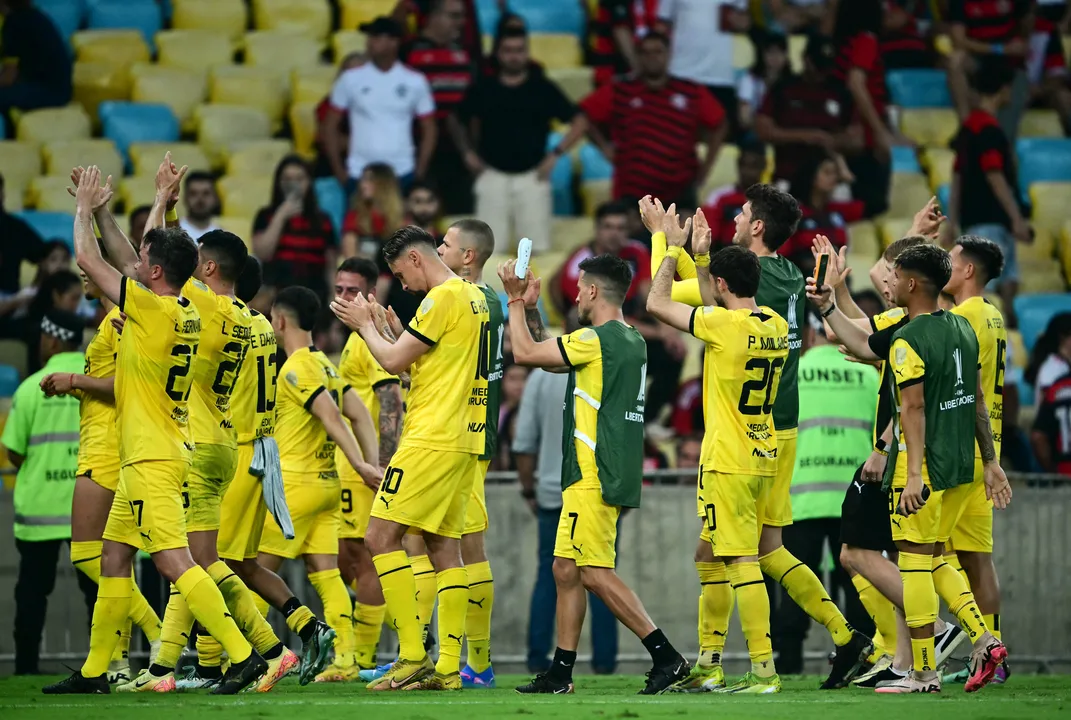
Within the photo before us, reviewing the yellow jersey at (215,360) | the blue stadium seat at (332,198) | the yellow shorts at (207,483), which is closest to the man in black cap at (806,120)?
the blue stadium seat at (332,198)

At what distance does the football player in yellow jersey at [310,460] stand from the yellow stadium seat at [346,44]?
8.97 metres

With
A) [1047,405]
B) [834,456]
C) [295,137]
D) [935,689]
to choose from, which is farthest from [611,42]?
[935,689]

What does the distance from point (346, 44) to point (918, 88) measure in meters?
7.03

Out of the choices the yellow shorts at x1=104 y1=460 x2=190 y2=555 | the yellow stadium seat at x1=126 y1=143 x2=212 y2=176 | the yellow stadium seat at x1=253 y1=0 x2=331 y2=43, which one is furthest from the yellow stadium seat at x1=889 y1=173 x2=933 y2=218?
the yellow shorts at x1=104 y1=460 x2=190 y2=555

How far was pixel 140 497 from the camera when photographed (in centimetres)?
853

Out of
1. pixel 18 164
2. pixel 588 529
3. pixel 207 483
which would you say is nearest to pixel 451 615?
pixel 588 529

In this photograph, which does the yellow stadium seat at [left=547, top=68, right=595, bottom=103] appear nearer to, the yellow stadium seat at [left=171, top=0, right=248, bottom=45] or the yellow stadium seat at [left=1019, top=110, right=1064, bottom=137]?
the yellow stadium seat at [left=171, top=0, right=248, bottom=45]

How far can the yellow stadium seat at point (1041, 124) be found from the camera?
1983 cm

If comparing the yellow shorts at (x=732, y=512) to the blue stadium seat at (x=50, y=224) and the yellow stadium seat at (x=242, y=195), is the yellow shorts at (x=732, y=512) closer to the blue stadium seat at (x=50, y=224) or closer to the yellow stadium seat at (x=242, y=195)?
the blue stadium seat at (x=50, y=224)

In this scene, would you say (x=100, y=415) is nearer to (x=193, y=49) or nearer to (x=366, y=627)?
(x=366, y=627)

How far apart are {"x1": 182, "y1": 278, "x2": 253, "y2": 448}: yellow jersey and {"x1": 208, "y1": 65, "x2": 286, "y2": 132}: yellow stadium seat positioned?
31.7 feet

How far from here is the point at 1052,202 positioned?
60.3ft

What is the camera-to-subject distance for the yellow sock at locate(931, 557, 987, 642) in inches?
353

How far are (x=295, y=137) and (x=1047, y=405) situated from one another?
8726 millimetres
